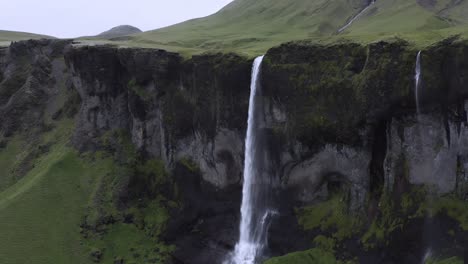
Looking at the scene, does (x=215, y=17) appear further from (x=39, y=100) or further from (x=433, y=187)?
(x=433, y=187)

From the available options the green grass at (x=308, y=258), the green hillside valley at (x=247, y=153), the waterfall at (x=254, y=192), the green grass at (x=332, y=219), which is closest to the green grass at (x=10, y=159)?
the green hillside valley at (x=247, y=153)

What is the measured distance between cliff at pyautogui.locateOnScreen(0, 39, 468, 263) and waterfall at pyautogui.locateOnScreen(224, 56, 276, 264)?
768mm

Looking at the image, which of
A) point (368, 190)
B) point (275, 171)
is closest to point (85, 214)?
point (275, 171)

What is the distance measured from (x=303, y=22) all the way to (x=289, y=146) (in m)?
49.9

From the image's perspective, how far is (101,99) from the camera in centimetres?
5544

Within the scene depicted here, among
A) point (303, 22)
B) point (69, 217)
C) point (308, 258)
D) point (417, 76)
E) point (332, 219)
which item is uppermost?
point (303, 22)

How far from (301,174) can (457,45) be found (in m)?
15.4

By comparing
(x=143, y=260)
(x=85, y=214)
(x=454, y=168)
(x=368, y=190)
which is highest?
(x=454, y=168)

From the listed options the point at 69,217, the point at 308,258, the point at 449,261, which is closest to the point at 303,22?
the point at 69,217

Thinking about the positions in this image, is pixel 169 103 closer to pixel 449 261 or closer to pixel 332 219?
pixel 332 219

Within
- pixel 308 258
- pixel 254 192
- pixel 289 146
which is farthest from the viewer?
pixel 254 192

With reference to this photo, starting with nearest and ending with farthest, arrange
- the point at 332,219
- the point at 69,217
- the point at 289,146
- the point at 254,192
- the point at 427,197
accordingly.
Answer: the point at 427,197
the point at 332,219
the point at 289,146
the point at 254,192
the point at 69,217

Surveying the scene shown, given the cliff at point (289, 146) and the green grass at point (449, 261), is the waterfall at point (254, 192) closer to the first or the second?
the cliff at point (289, 146)

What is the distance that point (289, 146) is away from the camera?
40.3 meters
